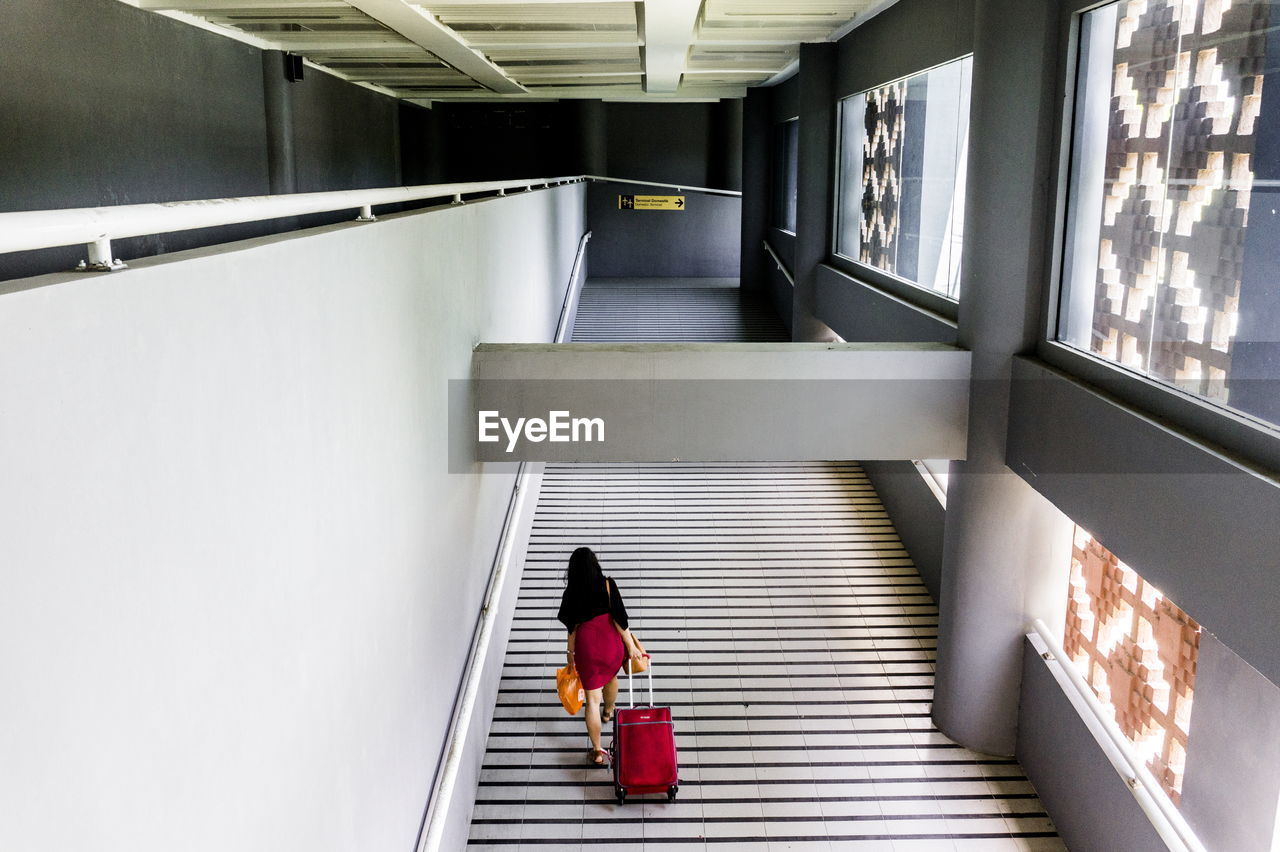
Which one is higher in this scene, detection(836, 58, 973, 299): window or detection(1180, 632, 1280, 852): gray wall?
detection(836, 58, 973, 299): window

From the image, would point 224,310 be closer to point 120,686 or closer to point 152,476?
point 152,476

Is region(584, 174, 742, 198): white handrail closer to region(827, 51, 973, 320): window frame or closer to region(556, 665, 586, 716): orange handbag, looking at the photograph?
region(827, 51, 973, 320): window frame

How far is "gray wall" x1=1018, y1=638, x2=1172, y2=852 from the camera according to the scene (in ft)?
18.3

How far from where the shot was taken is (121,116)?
7.66m

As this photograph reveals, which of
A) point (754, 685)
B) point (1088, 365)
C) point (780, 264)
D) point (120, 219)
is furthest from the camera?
point (780, 264)

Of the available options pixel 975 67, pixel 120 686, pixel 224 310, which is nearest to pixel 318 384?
pixel 224 310

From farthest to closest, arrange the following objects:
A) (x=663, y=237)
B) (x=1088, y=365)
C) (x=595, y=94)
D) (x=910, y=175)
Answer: (x=663, y=237) < (x=595, y=94) < (x=910, y=175) < (x=1088, y=365)

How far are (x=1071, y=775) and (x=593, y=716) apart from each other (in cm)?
302

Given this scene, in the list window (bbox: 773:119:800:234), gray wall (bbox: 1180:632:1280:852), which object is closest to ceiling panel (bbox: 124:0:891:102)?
window (bbox: 773:119:800:234)

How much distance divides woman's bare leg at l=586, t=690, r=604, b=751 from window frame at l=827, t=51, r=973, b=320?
354 cm

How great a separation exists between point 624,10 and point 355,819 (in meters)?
7.71

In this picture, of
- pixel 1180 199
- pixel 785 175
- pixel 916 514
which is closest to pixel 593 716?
pixel 916 514

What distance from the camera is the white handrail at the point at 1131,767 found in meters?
5.05

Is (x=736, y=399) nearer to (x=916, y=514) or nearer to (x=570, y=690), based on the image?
(x=570, y=690)
